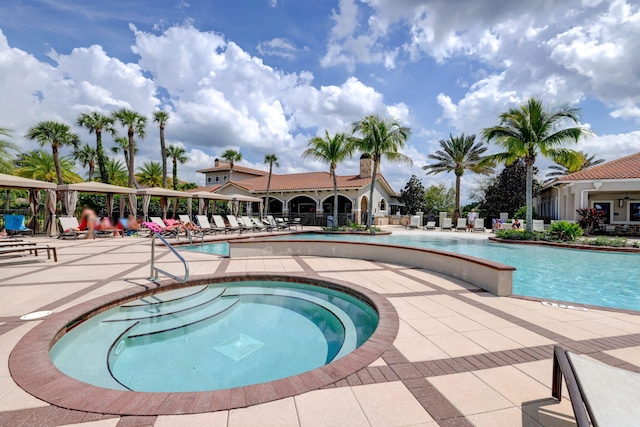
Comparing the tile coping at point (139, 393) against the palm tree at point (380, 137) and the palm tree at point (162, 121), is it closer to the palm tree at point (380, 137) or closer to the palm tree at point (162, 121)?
the palm tree at point (380, 137)

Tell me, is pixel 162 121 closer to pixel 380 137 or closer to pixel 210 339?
pixel 380 137

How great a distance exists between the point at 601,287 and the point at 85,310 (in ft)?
34.6

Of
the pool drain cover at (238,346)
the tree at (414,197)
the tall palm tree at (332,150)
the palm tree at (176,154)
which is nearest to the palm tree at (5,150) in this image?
the palm tree at (176,154)

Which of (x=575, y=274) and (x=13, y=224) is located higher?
(x=13, y=224)

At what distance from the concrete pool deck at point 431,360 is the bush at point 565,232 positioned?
480 inches

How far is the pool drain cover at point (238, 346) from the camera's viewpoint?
375cm

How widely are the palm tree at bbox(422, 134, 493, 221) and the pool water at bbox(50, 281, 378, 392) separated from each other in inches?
937

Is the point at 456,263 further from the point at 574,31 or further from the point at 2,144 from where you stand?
the point at 2,144

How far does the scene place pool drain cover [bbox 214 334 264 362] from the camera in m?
3.75

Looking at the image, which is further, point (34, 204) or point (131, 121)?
point (131, 121)

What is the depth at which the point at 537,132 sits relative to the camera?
49.5 feet

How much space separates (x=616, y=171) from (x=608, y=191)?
128 centimetres

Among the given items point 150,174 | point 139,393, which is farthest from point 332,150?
point 150,174

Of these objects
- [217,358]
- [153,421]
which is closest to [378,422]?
[153,421]
